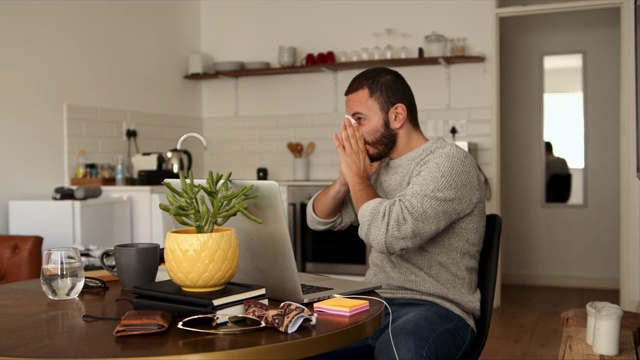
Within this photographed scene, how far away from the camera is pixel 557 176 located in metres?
6.00

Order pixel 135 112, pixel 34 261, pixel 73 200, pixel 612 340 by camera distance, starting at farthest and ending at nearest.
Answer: pixel 135 112 < pixel 73 200 < pixel 34 261 < pixel 612 340

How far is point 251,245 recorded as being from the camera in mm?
1556

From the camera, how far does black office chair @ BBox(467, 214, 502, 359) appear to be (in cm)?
192

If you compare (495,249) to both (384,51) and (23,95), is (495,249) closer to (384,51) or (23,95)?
(23,95)

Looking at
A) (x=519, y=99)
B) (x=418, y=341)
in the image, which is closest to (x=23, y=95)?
(x=418, y=341)

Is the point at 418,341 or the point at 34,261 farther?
the point at 34,261

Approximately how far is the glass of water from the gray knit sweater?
0.68 metres

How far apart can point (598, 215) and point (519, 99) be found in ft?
3.79

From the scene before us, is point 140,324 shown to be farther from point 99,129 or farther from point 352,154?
point 99,129

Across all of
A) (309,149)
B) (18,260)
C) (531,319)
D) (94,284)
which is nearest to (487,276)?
(94,284)

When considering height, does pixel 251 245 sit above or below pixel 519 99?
below

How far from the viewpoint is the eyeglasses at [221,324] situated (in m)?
1.20

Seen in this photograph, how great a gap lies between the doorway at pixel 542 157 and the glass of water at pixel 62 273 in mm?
5011

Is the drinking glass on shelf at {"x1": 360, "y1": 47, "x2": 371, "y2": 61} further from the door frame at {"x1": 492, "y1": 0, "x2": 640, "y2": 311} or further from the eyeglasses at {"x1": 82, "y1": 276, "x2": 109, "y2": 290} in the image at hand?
the eyeglasses at {"x1": 82, "y1": 276, "x2": 109, "y2": 290}
